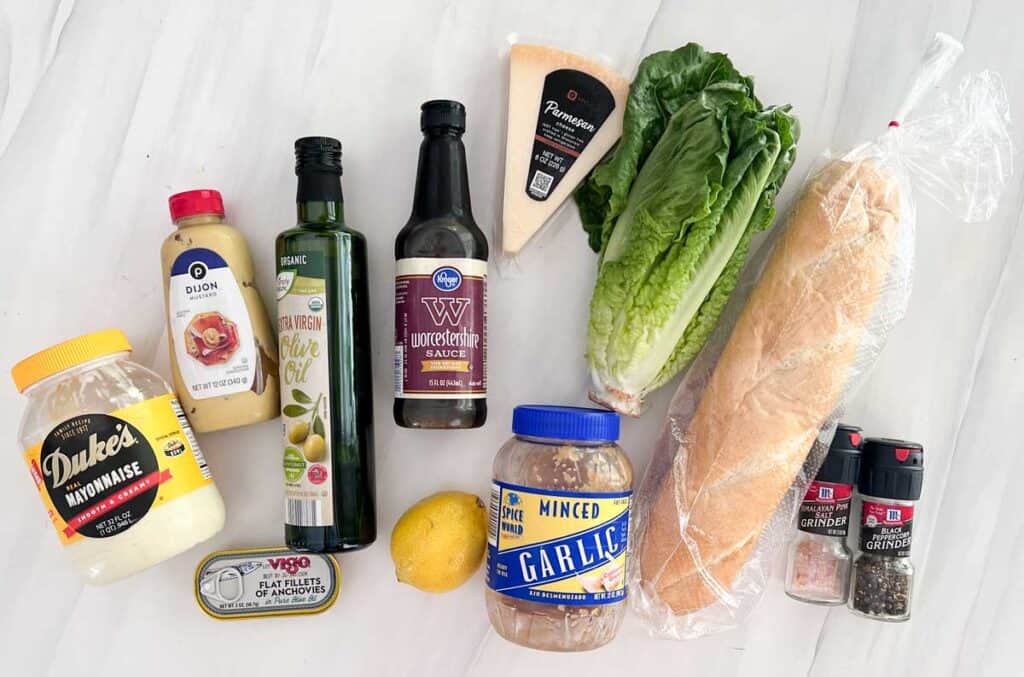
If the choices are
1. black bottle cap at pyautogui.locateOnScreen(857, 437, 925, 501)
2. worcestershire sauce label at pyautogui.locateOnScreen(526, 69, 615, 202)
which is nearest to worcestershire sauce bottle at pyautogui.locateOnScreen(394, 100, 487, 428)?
worcestershire sauce label at pyautogui.locateOnScreen(526, 69, 615, 202)

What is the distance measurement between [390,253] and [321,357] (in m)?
0.18

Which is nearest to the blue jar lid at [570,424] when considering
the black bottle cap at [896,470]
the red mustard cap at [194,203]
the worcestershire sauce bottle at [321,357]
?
the worcestershire sauce bottle at [321,357]

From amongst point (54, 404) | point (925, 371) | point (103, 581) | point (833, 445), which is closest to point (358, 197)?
point (54, 404)

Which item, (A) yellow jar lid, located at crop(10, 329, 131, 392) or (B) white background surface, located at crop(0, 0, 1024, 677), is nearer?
(A) yellow jar lid, located at crop(10, 329, 131, 392)

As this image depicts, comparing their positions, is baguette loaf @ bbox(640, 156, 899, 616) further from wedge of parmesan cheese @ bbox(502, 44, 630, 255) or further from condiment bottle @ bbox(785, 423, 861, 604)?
wedge of parmesan cheese @ bbox(502, 44, 630, 255)

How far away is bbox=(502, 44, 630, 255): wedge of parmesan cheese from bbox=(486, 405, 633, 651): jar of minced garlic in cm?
29

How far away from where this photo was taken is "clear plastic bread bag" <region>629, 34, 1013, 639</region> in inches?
34.2

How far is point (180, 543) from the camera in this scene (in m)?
0.86

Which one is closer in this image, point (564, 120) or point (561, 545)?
point (561, 545)

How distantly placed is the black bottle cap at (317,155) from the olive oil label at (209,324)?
0.51 feet

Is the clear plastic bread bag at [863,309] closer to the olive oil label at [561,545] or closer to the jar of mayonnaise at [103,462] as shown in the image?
the olive oil label at [561,545]

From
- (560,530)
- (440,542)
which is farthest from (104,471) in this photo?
(560,530)

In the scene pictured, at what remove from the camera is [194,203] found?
0.90 m

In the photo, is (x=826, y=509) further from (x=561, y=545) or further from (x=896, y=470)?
(x=561, y=545)
